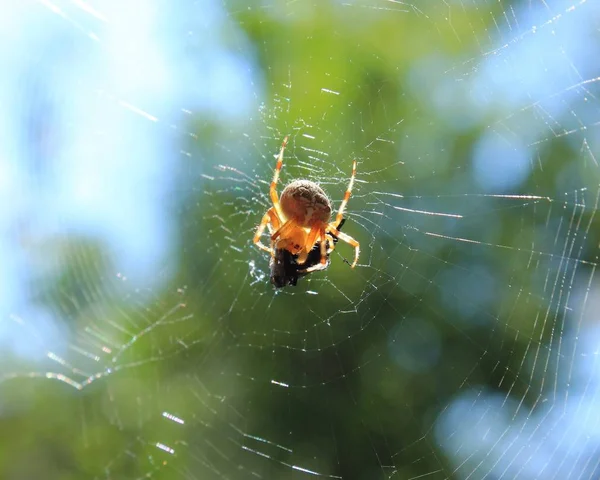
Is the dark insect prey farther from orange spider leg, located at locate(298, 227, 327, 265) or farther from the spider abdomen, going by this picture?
the spider abdomen

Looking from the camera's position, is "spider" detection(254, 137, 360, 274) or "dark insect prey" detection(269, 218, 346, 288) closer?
"spider" detection(254, 137, 360, 274)

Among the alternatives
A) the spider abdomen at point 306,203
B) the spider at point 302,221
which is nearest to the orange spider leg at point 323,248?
the spider at point 302,221

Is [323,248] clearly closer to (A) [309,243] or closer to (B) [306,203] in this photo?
(A) [309,243]

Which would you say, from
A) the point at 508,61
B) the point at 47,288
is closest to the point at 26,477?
the point at 47,288

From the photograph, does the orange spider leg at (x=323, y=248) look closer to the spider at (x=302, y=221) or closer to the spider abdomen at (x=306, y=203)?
the spider at (x=302, y=221)

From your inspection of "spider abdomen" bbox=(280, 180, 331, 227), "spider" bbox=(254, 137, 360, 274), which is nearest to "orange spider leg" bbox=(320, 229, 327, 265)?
"spider" bbox=(254, 137, 360, 274)

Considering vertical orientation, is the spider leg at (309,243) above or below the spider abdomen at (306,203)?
below

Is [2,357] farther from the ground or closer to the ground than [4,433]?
farther from the ground

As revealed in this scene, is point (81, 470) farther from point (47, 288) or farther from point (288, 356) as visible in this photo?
point (288, 356)

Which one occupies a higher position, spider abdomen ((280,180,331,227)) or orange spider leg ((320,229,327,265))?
spider abdomen ((280,180,331,227))
